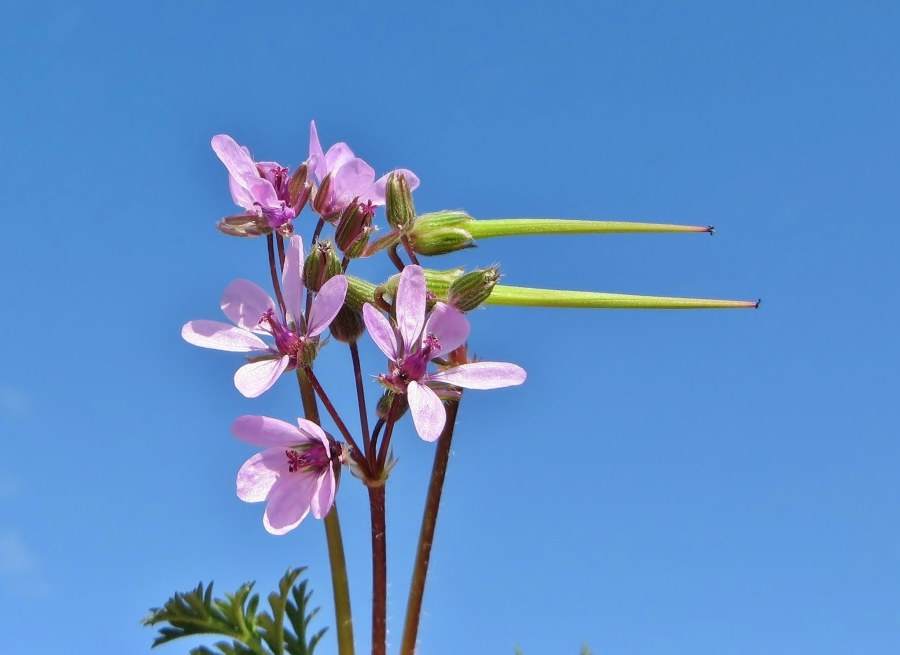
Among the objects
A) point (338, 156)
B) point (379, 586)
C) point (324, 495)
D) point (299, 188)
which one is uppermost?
point (338, 156)

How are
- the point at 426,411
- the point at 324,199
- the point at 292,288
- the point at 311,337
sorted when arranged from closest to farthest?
1. the point at 426,411
2. the point at 311,337
3. the point at 292,288
4. the point at 324,199

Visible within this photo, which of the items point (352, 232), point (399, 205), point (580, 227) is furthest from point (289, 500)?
point (580, 227)

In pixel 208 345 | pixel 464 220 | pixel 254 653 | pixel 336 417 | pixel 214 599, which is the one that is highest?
pixel 464 220

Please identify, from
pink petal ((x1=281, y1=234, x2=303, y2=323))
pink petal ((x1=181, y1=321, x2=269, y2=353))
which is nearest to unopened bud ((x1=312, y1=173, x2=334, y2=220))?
pink petal ((x1=281, y1=234, x2=303, y2=323))

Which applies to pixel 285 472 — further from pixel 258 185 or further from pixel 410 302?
pixel 258 185

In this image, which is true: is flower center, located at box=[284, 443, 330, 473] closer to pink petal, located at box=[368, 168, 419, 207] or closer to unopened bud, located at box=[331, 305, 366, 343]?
unopened bud, located at box=[331, 305, 366, 343]

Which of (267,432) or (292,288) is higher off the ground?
(292,288)

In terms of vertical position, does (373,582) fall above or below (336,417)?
below

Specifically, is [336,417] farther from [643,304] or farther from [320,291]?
[643,304]

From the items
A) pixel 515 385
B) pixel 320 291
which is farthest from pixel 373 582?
pixel 320 291
